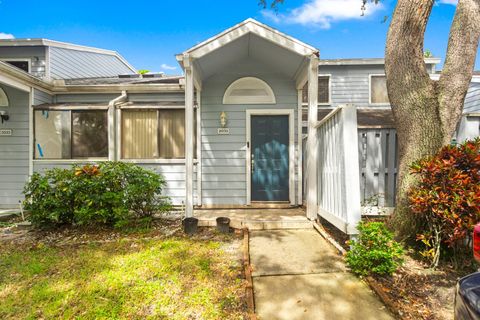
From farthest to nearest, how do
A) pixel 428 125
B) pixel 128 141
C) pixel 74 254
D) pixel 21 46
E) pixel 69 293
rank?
pixel 21 46 < pixel 128 141 < pixel 74 254 < pixel 428 125 < pixel 69 293

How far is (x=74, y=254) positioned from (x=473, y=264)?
196 inches

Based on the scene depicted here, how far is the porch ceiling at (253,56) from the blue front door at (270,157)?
1.13 metres

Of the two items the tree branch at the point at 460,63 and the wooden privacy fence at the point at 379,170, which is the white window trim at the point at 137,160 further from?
the tree branch at the point at 460,63

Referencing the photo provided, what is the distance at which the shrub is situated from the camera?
2551 millimetres

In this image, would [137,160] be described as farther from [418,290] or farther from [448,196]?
[448,196]

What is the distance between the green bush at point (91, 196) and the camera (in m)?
4.16

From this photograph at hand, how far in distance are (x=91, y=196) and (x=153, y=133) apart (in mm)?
2048

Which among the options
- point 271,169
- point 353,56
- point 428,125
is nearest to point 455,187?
point 428,125

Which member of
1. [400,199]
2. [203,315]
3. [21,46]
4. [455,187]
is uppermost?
[21,46]

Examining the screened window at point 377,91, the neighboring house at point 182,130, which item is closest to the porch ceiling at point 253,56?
the neighboring house at point 182,130

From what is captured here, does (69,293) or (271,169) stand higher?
(271,169)

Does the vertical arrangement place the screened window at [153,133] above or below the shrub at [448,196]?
above

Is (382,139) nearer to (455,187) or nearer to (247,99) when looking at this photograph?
(455,187)

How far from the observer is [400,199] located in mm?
3246
